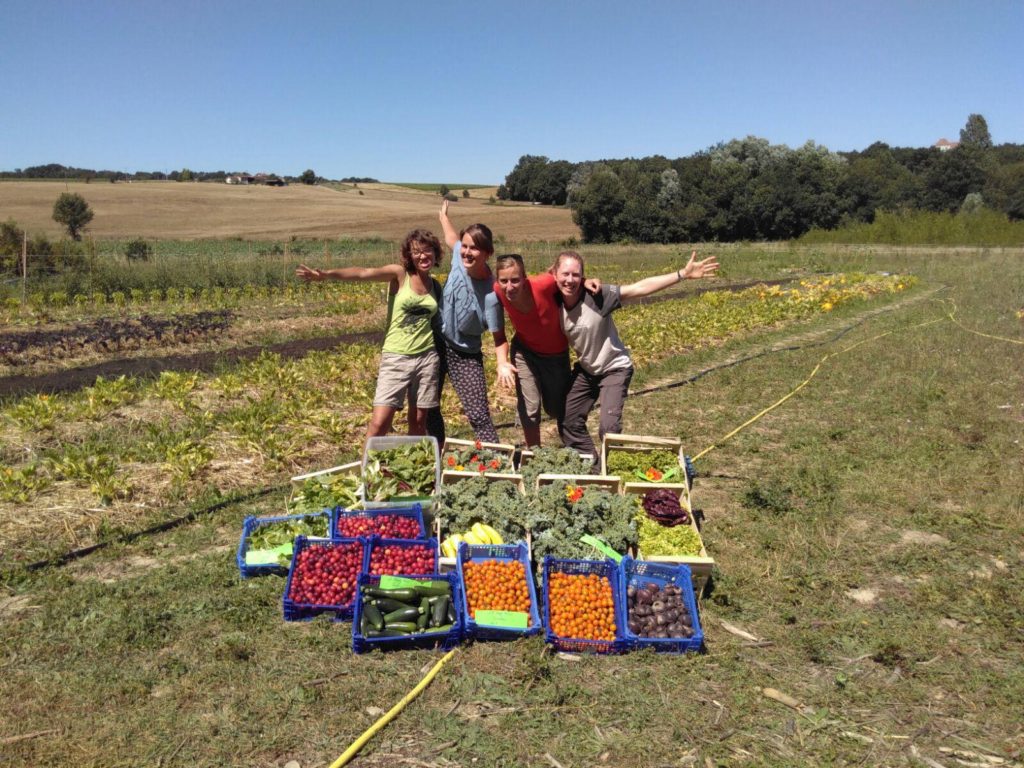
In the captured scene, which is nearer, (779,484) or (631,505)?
(631,505)

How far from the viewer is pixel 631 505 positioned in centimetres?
541

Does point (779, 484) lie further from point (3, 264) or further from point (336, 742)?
point (3, 264)

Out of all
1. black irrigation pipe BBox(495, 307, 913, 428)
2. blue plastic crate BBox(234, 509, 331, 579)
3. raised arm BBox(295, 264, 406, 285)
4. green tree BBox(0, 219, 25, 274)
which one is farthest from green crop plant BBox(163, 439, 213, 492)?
green tree BBox(0, 219, 25, 274)

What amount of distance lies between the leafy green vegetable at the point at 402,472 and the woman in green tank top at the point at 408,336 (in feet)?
1.54

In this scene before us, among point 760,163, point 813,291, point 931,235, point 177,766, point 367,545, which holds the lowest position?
point 177,766

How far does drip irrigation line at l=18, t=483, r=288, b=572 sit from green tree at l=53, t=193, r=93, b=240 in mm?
46831

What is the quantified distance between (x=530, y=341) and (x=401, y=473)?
5.28 feet

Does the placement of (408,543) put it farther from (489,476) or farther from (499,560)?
(489,476)

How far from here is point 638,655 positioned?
435cm

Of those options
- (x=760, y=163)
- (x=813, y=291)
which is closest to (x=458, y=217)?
(x=760, y=163)

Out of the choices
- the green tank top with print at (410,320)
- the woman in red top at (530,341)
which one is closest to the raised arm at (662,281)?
the woman in red top at (530,341)

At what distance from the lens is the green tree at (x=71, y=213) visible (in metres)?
46.2

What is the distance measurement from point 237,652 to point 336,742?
955 mm

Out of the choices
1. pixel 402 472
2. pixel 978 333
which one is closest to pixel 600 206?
pixel 978 333
